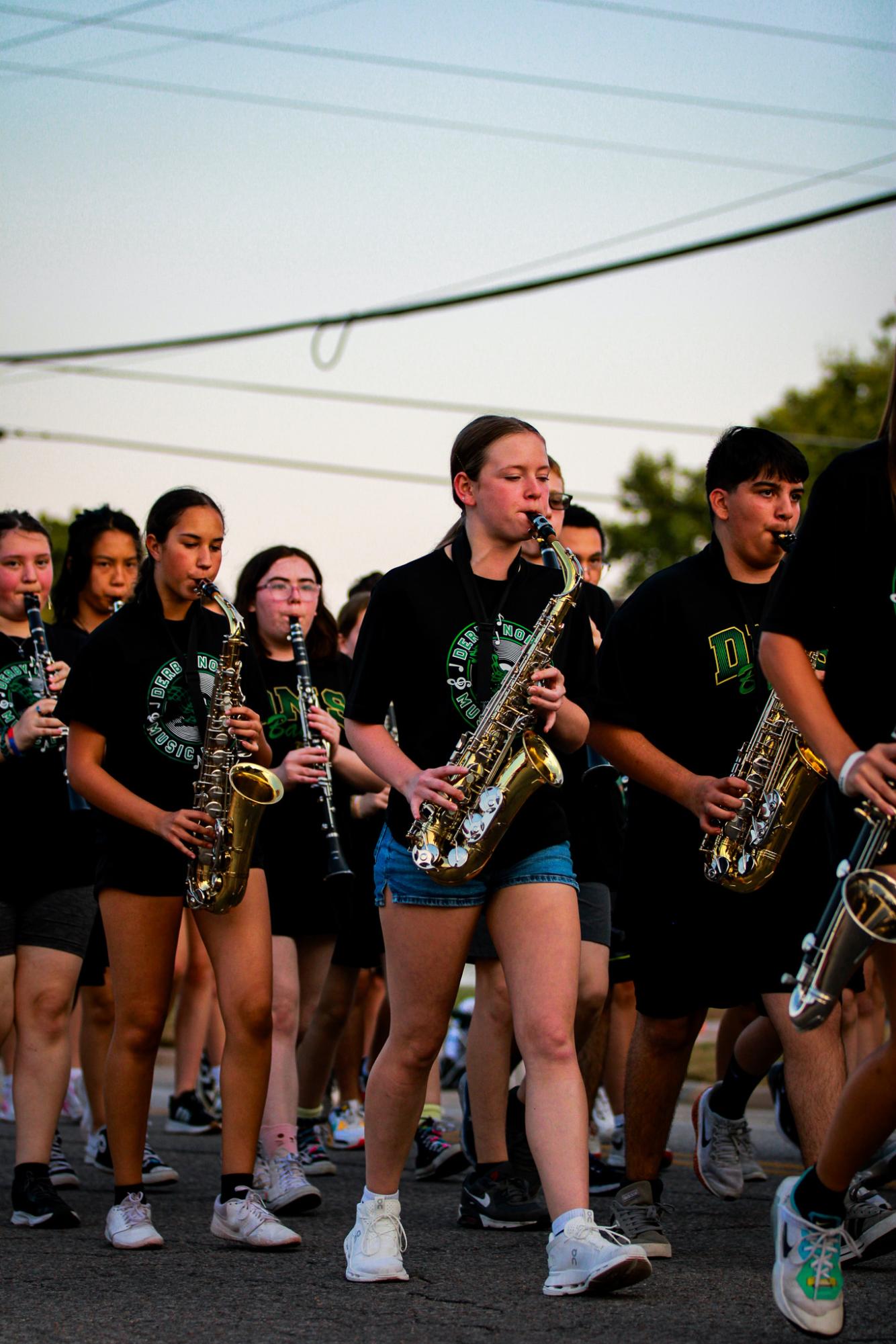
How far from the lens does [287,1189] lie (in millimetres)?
5945

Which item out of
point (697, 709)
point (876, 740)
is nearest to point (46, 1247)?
point (697, 709)

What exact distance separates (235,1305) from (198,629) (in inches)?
89.9

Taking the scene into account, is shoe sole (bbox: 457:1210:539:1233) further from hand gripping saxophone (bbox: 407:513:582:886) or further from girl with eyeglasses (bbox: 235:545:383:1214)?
hand gripping saxophone (bbox: 407:513:582:886)

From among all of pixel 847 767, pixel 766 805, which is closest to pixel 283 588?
pixel 766 805

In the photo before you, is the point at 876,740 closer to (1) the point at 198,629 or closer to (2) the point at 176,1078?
(1) the point at 198,629

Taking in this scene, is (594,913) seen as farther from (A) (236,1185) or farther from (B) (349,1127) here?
(B) (349,1127)

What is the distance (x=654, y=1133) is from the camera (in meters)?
5.16

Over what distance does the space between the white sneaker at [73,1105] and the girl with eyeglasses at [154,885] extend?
4.36m

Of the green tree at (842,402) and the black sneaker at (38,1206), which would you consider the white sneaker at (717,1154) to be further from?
the green tree at (842,402)

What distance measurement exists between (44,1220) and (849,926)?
134 inches

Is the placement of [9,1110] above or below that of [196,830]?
below

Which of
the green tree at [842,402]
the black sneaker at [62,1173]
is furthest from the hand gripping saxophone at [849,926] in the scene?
the green tree at [842,402]

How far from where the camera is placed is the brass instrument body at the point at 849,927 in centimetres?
339

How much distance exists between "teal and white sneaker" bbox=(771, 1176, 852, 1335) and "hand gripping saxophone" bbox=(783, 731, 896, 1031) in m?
0.45
